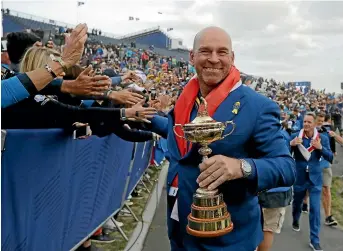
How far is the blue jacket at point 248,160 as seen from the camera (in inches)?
93.8

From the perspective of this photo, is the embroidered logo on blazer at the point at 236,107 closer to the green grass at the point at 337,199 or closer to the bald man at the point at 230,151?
the bald man at the point at 230,151

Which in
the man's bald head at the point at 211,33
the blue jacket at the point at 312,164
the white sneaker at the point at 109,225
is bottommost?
the white sneaker at the point at 109,225

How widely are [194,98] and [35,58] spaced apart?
141 centimetres

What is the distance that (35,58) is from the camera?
11.3 feet

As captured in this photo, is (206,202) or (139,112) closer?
(206,202)

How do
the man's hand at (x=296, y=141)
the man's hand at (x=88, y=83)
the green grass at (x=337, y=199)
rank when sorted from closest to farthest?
the man's hand at (x=88, y=83)
the man's hand at (x=296, y=141)
the green grass at (x=337, y=199)

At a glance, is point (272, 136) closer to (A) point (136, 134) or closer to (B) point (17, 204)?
(B) point (17, 204)

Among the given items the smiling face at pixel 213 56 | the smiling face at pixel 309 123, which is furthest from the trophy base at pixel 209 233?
the smiling face at pixel 309 123

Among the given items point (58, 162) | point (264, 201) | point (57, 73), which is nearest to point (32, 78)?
point (57, 73)

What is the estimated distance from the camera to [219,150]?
243 centimetres

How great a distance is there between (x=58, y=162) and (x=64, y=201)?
446 millimetres

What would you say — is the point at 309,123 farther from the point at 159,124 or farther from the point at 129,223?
the point at 159,124

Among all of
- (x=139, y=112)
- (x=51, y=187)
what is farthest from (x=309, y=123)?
(x=51, y=187)

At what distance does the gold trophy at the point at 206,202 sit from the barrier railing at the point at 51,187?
3.69 ft
